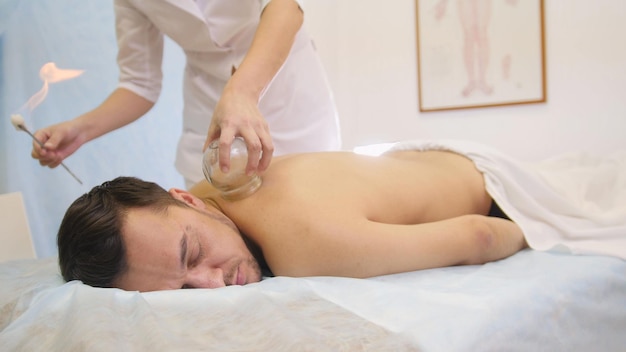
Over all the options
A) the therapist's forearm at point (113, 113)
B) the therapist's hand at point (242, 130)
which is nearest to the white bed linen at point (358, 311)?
the therapist's hand at point (242, 130)

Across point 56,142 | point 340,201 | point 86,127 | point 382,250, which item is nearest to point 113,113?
point 86,127

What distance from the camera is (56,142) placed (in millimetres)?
1477

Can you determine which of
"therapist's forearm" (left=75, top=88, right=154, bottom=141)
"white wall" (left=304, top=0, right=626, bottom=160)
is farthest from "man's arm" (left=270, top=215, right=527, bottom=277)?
"white wall" (left=304, top=0, right=626, bottom=160)

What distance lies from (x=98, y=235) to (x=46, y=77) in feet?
4.25

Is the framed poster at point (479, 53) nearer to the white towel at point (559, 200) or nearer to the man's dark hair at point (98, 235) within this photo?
the white towel at point (559, 200)

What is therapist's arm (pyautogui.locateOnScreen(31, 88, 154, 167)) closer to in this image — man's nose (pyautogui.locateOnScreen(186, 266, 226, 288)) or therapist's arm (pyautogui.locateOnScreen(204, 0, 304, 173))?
therapist's arm (pyautogui.locateOnScreen(204, 0, 304, 173))

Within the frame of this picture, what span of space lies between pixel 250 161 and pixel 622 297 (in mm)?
761

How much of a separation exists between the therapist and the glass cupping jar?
33 cm

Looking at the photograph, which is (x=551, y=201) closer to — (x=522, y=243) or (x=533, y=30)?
(x=522, y=243)

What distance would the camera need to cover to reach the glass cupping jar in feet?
3.20

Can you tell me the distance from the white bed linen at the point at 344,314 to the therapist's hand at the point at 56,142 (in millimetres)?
540

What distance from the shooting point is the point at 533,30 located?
2.62 meters

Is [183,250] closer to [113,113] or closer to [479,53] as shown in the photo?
[113,113]

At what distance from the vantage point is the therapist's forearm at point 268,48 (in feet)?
3.59
